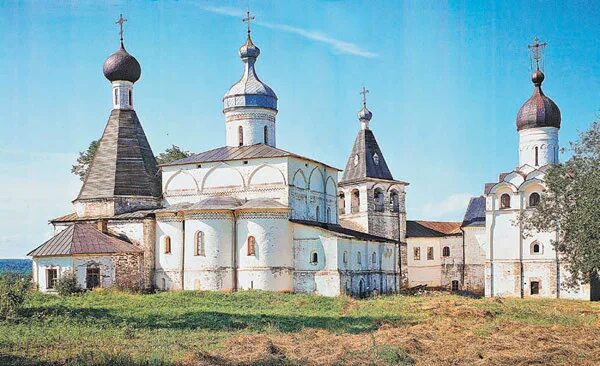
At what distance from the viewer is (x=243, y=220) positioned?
2866 cm

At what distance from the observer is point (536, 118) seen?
35.4 metres

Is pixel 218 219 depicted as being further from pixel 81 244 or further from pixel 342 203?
pixel 342 203

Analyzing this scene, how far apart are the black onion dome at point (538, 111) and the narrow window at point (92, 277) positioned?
66.5 feet

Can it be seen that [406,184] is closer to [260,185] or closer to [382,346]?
[260,185]

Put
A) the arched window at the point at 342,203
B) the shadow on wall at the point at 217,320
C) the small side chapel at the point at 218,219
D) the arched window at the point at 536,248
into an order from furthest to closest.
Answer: the arched window at the point at 342,203 → the arched window at the point at 536,248 → the small side chapel at the point at 218,219 → the shadow on wall at the point at 217,320

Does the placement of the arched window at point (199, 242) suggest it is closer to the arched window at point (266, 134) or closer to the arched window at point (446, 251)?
the arched window at point (266, 134)

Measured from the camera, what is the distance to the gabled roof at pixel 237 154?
3025 cm

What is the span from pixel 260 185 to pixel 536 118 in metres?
13.7

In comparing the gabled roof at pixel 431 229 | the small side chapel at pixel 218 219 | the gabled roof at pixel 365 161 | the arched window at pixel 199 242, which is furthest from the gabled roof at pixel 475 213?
the arched window at pixel 199 242

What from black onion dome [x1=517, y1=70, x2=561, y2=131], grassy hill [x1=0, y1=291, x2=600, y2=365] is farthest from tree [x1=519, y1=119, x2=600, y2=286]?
black onion dome [x1=517, y1=70, x2=561, y2=131]

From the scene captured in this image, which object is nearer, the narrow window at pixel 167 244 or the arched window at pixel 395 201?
the narrow window at pixel 167 244

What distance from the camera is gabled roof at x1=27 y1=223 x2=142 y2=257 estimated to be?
91.4 feet

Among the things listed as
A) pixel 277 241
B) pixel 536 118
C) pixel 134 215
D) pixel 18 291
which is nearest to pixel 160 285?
pixel 134 215

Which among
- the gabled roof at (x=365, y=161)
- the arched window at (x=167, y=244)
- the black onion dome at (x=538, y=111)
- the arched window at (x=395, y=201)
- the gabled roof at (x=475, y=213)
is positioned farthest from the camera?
the gabled roof at (x=475, y=213)
